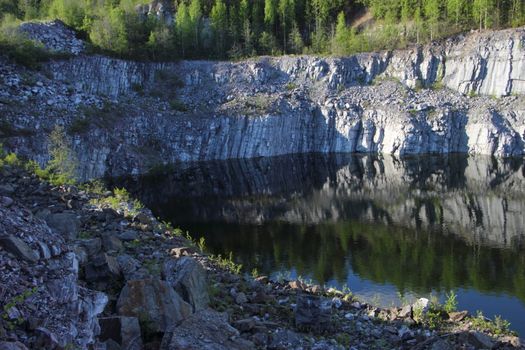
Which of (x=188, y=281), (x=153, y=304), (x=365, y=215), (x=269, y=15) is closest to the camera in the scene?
(x=153, y=304)

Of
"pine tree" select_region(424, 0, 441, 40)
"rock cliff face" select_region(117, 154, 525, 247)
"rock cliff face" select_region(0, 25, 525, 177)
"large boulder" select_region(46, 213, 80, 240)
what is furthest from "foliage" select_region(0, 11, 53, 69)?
"pine tree" select_region(424, 0, 441, 40)

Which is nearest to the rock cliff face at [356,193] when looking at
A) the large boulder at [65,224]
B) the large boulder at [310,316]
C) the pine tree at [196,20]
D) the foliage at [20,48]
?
the foliage at [20,48]

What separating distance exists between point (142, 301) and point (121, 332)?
4.22 ft

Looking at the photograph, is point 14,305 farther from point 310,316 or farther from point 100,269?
point 310,316

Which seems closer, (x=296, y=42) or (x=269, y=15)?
(x=296, y=42)

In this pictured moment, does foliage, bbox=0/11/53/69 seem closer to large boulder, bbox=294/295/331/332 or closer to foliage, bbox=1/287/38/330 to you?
large boulder, bbox=294/295/331/332

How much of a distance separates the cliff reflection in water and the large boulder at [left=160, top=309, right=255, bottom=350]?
14.9 meters

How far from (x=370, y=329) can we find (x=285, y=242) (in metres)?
17.6

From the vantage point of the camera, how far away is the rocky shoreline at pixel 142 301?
8.80m

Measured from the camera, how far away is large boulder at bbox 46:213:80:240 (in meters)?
15.4

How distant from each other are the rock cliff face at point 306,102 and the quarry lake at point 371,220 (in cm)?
367

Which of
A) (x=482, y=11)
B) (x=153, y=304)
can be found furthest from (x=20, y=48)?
(x=482, y=11)

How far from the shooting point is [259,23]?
8631 centimetres

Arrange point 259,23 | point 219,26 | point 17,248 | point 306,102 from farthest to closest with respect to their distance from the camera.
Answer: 1. point 259,23
2. point 219,26
3. point 306,102
4. point 17,248
